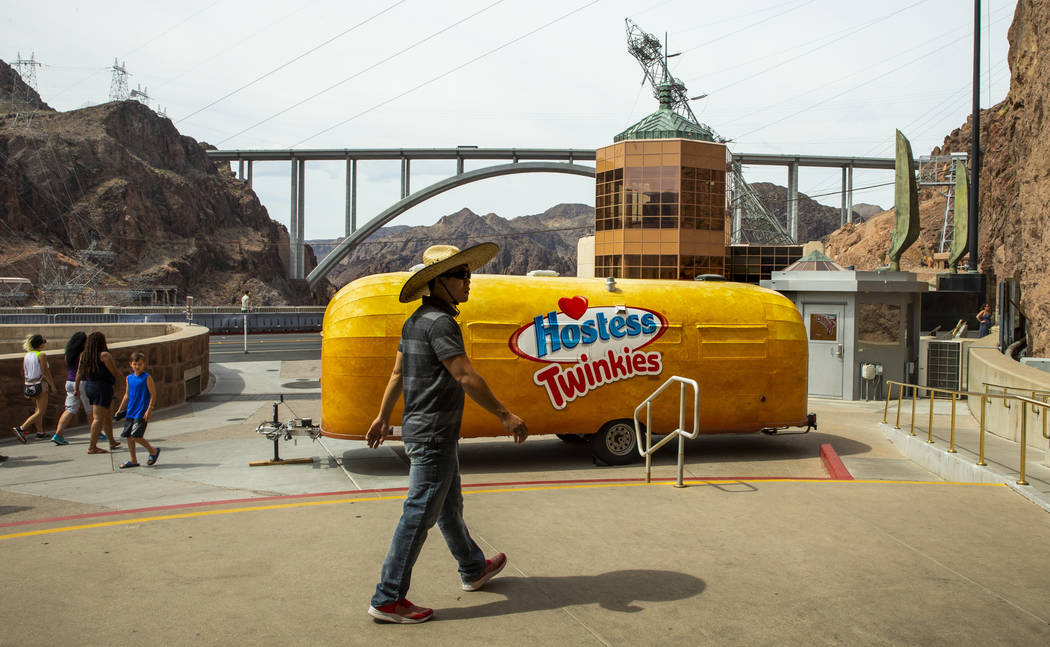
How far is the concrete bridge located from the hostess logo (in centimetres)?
8478

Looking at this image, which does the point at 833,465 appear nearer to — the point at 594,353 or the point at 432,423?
the point at 594,353

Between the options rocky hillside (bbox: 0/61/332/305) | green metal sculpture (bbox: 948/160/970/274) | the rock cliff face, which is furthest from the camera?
rocky hillside (bbox: 0/61/332/305)

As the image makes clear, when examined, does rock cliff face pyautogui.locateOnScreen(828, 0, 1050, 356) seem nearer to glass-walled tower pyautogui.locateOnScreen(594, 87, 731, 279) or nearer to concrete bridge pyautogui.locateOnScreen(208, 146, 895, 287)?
glass-walled tower pyautogui.locateOnScreen(594, 87, 731, 279)

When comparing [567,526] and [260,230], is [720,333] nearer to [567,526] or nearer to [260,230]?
[567,526]

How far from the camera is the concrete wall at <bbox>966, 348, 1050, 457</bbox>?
11.2m

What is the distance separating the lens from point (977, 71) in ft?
81.0

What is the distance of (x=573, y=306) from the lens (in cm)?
1049

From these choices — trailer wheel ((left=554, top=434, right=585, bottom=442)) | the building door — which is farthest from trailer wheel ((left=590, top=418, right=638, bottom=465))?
the building door

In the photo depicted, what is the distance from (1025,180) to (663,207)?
14.4 m

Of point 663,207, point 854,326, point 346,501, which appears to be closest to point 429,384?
point 346,501

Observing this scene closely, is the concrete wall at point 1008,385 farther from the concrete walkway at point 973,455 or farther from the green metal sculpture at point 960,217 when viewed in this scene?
the green metal sculpture at point 960,217

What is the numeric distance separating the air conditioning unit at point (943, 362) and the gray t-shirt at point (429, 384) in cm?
1775

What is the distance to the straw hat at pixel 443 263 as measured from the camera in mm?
4562

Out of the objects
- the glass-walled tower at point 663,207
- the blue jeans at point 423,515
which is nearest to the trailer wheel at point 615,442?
the blue jeans at point 423,515
